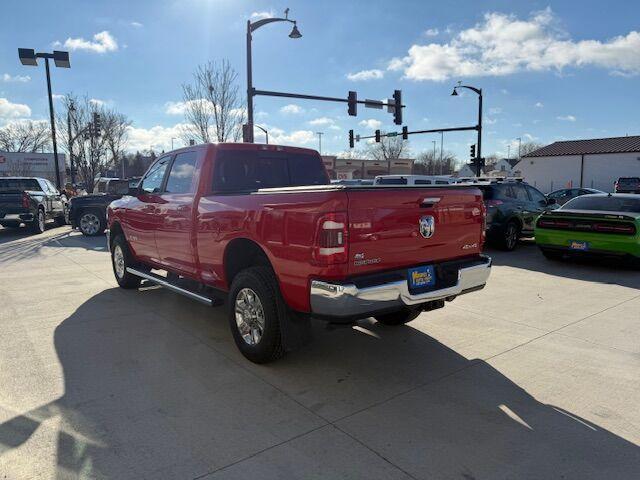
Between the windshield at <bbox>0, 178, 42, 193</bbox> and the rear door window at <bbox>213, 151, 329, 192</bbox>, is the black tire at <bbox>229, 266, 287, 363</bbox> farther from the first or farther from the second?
the windshield at <bbox>0, 178, 42, 193</bbox>

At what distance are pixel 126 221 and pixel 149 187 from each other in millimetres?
797

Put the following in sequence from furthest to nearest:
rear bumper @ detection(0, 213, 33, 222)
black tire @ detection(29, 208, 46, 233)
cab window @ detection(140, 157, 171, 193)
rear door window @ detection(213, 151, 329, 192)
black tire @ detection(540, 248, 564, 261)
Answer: black tire @ detection(29, 208, 46, 233), rear bumper @ detection(0, 213, 33, 222), black tire @ detection(540, 248, 564, 261), cab window @ detection(140, 157, 171, 193), rear door window @ detection(213, 151, 329, 192)

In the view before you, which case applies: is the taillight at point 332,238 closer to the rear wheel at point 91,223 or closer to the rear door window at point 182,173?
the rear door window at point 182,173

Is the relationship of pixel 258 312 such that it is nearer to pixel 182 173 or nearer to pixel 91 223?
pixel 182 173

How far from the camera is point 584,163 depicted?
157ft

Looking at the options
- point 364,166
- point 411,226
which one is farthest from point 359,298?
point 364,166

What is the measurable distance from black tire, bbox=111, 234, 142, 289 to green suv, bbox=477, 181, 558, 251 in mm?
7664

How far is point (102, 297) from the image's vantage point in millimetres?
6820

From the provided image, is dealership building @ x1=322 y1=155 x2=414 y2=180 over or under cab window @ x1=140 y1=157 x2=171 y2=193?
over

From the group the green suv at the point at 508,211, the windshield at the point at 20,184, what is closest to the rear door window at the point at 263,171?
the green suv at the point at 508,211

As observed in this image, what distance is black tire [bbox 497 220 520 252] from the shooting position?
11133mm

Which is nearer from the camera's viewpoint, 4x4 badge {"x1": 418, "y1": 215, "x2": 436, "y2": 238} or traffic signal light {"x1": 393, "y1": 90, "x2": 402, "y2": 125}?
4x4 badge {"x1": 418, "y1": 215, "x2": 436, "y2": 238}

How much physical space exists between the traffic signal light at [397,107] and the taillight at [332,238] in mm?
22556

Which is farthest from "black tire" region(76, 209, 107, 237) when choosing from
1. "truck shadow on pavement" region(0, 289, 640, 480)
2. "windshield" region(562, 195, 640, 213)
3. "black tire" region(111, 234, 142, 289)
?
"windshield" region(562, 195, 640, 213)
